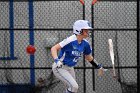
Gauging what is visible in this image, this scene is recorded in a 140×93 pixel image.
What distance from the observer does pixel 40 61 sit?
9.88 metres

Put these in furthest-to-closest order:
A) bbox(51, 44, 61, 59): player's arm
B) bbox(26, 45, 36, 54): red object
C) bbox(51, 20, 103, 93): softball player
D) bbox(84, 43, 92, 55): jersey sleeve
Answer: bbox(26, 45, 36, 54): red object < bbox(84, 43, 92, 55): jersey sleeve < bbox(51, 20, 103, 93): softball player < bbox(51, 44, 61, 59): player's arm

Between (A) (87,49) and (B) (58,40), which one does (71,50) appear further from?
(B) (58,40)

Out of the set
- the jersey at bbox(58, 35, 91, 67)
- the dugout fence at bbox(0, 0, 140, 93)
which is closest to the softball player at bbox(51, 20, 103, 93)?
the jersey at bbox(58, 35, 91, 67)

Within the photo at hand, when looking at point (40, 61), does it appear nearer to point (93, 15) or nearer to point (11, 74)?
Answer: point (11, 74)

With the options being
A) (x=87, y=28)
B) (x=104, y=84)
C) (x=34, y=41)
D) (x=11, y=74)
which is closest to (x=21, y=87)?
(x=11, y=74)

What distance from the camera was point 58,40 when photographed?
9.77m

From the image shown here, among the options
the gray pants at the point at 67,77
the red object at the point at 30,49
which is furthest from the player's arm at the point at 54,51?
the red object at the point at 30,49

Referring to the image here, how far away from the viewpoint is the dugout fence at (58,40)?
31.7 feet

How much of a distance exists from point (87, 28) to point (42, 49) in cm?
191

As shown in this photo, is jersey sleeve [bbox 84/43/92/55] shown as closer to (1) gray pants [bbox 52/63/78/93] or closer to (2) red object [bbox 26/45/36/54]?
(1) gray pants [bbox 52/63/78/93]

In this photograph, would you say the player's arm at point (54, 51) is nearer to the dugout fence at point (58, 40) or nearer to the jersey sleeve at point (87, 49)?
the jersey sleeve at point (87, 49)

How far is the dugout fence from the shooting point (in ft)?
31.7

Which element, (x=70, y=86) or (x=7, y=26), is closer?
(x=70, y=86)

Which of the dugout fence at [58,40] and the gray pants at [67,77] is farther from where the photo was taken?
the dugout fence at [58,40]
